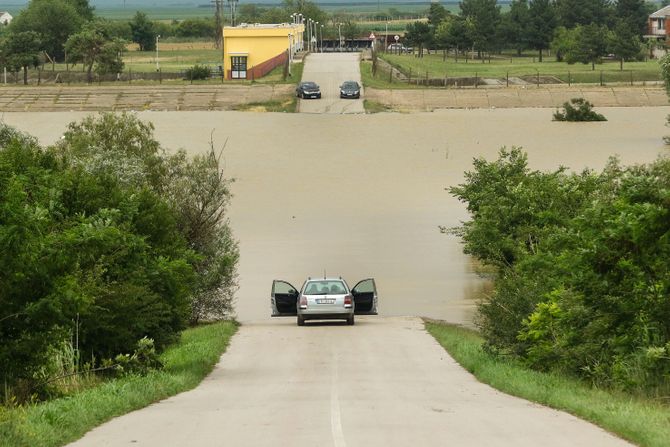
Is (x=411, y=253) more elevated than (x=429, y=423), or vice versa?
(x=429, y=423)

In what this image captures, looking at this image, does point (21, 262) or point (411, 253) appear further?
point (411, 253)

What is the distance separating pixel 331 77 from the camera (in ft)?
346

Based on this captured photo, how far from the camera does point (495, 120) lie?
87875 mm

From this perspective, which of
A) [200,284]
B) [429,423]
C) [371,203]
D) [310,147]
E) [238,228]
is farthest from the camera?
[310,147]

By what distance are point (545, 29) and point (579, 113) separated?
2128 inches

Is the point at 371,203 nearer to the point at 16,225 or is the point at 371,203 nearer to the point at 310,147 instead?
the point at 310,147

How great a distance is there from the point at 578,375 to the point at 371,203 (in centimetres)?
3929

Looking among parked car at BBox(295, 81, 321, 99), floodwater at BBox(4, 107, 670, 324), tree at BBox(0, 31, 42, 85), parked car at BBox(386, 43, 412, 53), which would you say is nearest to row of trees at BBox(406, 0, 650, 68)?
parked car at BBox(386, 43, 412, 53)

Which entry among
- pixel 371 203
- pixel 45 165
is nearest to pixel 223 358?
pixel 45 165

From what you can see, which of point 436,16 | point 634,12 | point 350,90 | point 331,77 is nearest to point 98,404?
Answer: point 350,90

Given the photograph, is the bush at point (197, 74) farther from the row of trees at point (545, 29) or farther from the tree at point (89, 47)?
the row of trees at point (545, 29)

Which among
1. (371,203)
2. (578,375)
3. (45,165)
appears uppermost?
(45,165)

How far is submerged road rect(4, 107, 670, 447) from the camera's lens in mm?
13977

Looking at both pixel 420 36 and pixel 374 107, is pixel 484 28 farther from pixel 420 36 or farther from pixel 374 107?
pixel 374 107
